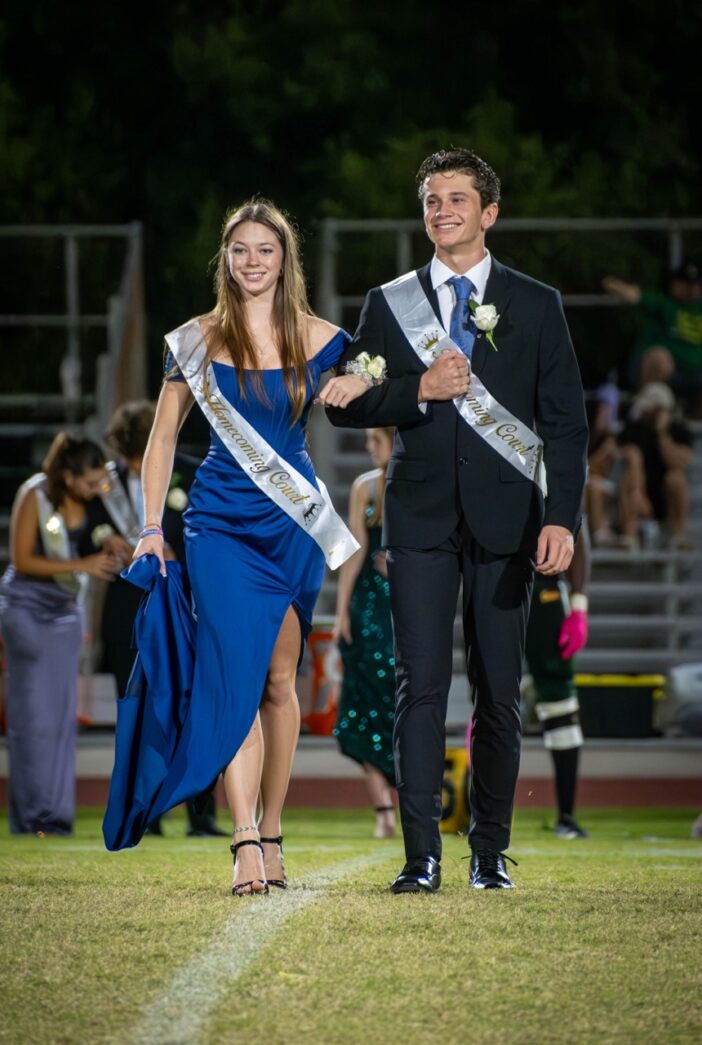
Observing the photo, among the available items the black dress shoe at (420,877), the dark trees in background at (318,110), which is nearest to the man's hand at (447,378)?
the black dress shoe at (420,877)

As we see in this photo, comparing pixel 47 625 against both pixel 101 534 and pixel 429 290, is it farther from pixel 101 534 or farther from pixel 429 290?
pixel 429 290

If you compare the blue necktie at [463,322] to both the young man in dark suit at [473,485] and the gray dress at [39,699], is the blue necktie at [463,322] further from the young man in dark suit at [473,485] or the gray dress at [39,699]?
the gray dress at [39,699]

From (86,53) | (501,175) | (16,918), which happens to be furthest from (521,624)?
(86,53)

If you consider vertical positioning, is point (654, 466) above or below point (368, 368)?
below

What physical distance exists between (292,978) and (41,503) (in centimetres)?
469

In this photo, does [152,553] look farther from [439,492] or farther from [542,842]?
[542,842]

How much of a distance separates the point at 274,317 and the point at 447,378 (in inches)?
21.9

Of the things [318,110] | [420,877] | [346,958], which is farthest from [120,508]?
[318,110]

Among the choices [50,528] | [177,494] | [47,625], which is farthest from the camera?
[47,625]

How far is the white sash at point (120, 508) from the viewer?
792 cm

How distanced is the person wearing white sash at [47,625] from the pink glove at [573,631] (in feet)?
6.01

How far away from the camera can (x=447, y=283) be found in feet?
15.7

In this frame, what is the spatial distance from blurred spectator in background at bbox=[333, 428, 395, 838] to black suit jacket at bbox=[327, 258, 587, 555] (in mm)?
3236

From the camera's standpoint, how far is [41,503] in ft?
26.2
